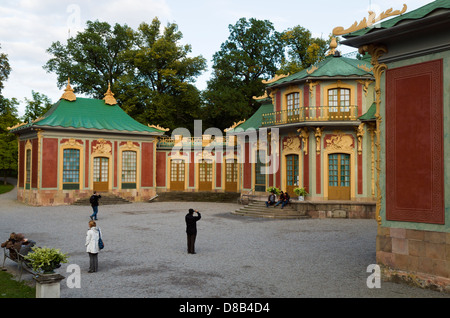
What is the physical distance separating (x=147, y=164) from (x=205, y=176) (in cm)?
489

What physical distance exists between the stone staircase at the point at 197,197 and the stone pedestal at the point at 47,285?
24.1 m

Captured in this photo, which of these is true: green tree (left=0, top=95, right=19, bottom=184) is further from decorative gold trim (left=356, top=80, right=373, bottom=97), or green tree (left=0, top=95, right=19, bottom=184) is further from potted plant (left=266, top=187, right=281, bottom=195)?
decorative gold trim (left=356, top=80, right=373, bottom=97)

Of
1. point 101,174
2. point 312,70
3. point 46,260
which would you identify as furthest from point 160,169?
point 46,260

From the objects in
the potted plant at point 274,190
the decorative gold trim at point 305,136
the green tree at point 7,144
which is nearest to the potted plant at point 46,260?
the potted plant at point 274,190

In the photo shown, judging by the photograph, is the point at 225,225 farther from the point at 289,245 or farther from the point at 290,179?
the point at 290,179

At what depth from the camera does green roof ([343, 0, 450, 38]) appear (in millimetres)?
7830

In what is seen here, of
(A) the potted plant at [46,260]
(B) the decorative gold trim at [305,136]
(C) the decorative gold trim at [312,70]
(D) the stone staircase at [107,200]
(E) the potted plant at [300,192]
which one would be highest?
(C) the decorative gold trim at [312,70]

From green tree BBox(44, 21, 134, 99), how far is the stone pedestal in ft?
121

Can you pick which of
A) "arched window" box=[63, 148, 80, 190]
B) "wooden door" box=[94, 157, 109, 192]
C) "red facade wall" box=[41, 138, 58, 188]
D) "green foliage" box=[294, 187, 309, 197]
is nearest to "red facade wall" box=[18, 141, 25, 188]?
"red facade wall" box=[41, 138, 58, 188]

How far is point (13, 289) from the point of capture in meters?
7.90

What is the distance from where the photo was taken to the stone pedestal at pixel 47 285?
6.58 metres

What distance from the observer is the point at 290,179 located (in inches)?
889

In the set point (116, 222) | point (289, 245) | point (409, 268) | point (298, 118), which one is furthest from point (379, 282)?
point (298, 118)

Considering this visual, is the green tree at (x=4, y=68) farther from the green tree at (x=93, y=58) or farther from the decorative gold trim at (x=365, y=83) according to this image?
the decorative gold trim at (x=365, y=83)
